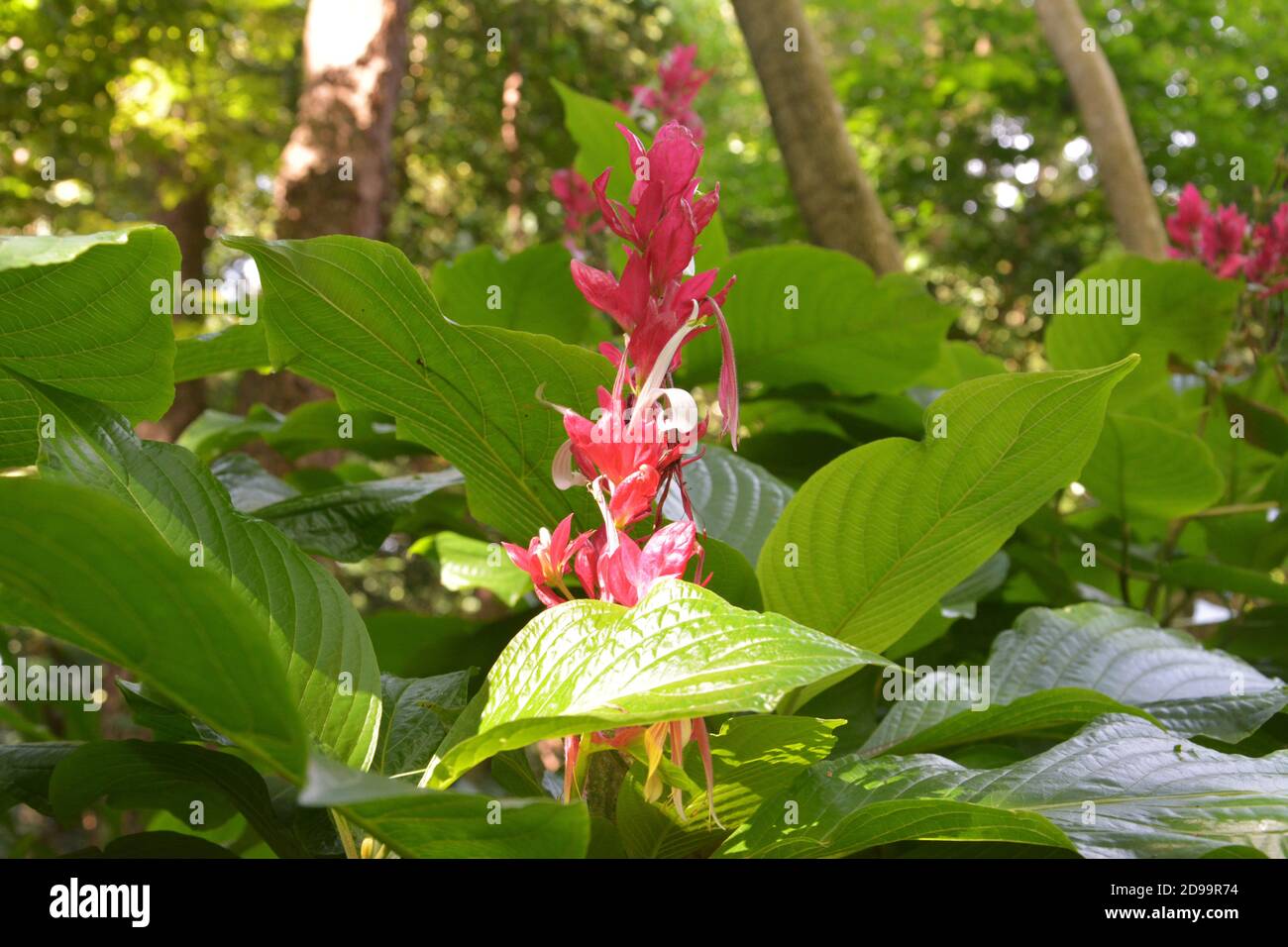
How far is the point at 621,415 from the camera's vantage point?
52 centimetres

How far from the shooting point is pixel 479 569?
3.26 feet

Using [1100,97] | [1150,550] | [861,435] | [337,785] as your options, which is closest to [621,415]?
[337,785]

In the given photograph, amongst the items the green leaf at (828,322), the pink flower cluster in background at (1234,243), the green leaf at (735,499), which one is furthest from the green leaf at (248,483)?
the pink flower cluster in background at (1234,243)

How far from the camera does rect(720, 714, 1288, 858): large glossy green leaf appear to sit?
50 cm

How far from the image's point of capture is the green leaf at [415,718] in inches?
24.4

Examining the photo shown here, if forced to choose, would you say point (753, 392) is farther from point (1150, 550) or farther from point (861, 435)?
point (1150, 550)

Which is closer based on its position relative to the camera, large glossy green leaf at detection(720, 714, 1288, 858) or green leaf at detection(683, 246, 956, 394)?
large glossy green leaf at detection(720, 714, 1288, 858)

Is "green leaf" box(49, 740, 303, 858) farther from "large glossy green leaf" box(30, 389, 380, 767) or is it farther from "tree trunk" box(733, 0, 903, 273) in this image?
"tree trunk" box(733, 0, 903, 273)

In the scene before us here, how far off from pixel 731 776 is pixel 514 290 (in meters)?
0.94

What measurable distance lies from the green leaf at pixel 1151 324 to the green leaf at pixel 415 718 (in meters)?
1.10

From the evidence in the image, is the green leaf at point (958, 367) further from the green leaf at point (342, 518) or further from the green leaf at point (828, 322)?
the green leaf at point (342, 518)

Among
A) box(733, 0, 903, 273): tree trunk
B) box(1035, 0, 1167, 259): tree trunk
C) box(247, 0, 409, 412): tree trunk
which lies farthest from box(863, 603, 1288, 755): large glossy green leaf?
box(1035, 0, 1167, 259): tree trunk

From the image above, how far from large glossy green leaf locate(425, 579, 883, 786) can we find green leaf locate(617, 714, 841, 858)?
83 millimetres
